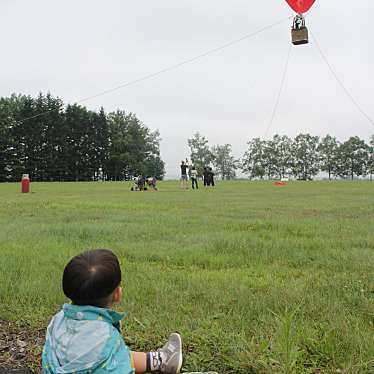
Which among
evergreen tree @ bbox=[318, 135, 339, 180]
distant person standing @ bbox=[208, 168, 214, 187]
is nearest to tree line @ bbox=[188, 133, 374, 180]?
evergreen tree @ bbox=[318, 135, 339, 180]

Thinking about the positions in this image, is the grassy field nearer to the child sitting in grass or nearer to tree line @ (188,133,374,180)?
the child sitting in grass

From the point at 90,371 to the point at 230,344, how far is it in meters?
1.15

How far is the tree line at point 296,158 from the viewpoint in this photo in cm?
10819

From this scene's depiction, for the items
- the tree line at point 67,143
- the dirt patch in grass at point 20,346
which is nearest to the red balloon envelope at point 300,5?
the dirt patch in grass at point 20,346

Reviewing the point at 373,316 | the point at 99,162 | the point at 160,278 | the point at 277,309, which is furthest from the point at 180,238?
the point at 99,162

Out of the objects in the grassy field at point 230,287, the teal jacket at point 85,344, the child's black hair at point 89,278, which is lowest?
the grassy field at point 230,287

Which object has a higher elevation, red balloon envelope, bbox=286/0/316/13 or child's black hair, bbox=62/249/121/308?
red balloon envelope, bbox=286/0/316/13

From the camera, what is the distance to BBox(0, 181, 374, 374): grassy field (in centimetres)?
280

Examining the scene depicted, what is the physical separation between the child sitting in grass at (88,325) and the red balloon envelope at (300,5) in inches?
227

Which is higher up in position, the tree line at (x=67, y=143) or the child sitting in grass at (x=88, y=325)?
the tree line at (x=67, y=143)

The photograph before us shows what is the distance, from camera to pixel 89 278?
6.84 feet

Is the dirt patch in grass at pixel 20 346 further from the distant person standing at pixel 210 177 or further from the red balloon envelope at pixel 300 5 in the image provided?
the distant person standing at pixel 210 177

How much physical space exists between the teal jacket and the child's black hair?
53mm

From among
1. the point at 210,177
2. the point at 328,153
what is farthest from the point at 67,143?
the point at 328,153
